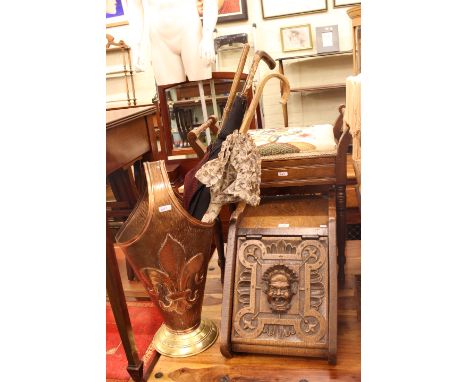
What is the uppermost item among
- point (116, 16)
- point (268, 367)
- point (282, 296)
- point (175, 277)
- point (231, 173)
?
point (116, 16)

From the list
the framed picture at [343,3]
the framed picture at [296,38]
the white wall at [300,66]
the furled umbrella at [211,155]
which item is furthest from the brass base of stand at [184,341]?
the framed picture at [343,3]

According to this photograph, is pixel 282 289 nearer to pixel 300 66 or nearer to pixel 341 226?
pixel 341 226

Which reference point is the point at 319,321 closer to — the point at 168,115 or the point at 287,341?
the point at 287,341

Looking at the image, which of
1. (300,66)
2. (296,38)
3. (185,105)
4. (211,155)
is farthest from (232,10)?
(211,155)

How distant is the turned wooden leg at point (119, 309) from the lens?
126 centimetres

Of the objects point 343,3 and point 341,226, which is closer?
point 341,226

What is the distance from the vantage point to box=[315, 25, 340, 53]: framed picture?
3.59 metres

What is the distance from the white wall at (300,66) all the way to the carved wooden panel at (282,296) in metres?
2.70

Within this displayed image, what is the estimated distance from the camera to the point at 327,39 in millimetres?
3621

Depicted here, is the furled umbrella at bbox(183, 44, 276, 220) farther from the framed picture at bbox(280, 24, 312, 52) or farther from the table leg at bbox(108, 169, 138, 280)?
the framed picture at bbox(280, 24, 312, 52)

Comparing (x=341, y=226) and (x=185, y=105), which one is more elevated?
(x=185, y=105)

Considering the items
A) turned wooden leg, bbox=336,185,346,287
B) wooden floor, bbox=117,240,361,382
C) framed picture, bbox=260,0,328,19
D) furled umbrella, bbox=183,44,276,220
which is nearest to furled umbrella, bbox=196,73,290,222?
furled umbrella, bbox=183,44,276,220

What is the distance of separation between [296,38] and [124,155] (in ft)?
9.39
